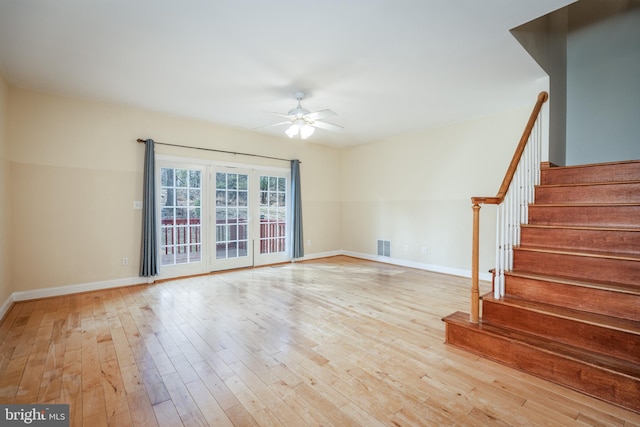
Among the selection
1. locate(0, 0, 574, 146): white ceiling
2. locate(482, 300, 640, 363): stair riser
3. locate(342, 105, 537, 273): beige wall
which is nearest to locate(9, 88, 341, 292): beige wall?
locate(0, 0, 574, 146): white ceiling

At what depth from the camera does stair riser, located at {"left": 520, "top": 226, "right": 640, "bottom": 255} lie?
2.39m

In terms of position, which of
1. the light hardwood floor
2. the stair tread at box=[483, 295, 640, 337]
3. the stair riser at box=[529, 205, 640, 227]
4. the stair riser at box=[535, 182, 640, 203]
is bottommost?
the light hardwood floor

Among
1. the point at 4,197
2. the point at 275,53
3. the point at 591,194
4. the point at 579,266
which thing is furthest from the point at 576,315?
the point at 4,197

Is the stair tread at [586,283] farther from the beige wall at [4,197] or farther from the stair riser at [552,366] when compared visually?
the beige wall at [4,197]

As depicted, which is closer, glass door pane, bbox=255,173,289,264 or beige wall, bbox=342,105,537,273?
beige wall, bbox=342,105,537,273

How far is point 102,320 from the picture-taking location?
313 cm

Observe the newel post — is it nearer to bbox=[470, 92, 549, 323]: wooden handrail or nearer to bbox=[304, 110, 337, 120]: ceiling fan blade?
bbox=[470, 92, 549, 323]: wooden handrail

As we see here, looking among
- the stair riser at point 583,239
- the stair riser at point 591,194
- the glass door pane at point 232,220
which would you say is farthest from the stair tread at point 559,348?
the glass door pane at point 232,220

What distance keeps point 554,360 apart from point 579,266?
3.07ft

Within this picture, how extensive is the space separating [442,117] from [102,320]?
5.45 metres

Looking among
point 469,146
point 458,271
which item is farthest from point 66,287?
point 469,146

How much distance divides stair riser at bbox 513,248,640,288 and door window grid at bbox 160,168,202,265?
15.2 feet

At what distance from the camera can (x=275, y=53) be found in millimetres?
2861

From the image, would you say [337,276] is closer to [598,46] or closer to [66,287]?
[66,287]
